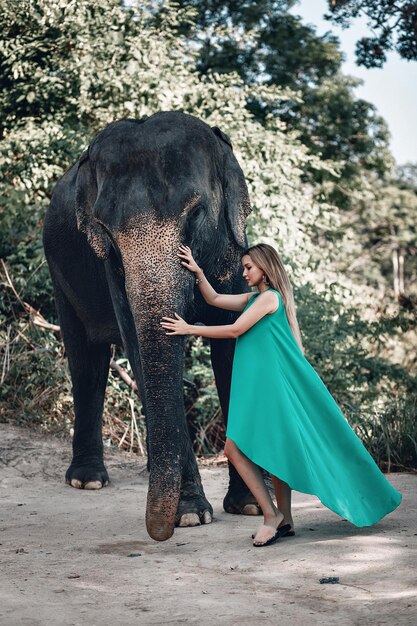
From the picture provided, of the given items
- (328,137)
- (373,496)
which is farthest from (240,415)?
(328,137)

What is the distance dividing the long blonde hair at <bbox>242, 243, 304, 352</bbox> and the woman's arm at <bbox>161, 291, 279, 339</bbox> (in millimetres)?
82

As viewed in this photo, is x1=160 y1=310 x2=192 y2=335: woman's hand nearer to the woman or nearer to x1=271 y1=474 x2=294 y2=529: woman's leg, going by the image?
the woman

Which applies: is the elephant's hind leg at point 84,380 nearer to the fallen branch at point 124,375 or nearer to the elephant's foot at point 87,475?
the elephant's foot at point 87,475

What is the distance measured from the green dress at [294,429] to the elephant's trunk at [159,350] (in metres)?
0.33

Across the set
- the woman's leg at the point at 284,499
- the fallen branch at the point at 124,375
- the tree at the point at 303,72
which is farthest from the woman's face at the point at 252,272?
the tree at the point at 303,72

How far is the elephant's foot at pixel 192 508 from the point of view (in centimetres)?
545

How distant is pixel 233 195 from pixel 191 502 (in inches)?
73.6

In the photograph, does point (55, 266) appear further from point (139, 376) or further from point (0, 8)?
point (0, 8)

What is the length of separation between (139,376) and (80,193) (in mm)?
1313

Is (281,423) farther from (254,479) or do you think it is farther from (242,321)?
(242,321)

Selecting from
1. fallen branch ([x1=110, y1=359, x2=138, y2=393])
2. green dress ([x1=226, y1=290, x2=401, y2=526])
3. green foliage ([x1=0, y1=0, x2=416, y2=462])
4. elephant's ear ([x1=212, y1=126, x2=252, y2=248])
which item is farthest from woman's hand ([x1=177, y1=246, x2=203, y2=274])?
fallen branch ([x1=110, y1=359, x2=138, y2=393])

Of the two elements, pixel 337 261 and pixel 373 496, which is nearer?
pixel 373 496

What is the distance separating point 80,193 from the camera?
6082mm

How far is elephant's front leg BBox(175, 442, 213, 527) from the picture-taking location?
545 centimetres
